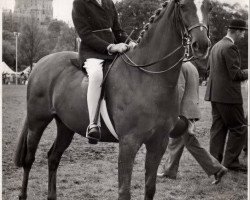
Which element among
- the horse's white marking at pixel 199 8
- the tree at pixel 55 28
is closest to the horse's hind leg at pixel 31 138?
the horse's white marking at pixel 199 8

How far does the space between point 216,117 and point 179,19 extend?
14.6 ft

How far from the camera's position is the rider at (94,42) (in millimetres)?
4746

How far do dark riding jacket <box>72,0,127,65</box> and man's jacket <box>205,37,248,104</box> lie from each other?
118 inches

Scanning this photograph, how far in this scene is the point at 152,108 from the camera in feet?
14.5

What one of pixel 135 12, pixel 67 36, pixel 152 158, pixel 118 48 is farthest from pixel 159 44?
pixel 67 36

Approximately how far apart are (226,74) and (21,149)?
13.1ft

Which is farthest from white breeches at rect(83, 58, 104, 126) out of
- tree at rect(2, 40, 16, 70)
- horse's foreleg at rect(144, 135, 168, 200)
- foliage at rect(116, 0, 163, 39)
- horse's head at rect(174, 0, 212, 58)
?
foliage at rect(116, 0, 163, 39)

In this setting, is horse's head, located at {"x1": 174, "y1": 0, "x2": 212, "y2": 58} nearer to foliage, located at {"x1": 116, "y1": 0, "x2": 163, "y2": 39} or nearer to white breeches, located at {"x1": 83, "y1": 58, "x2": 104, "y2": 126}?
white breeches, located at {"x1": 83, "y1": 58, "x2": 104, "y2": 126}

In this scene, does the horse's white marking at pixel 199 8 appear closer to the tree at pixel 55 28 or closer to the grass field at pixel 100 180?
the grass field at pixel 100 180

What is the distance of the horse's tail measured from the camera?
20.4 feet

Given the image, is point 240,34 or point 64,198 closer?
point 64,198

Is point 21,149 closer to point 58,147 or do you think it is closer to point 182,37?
point 58,147

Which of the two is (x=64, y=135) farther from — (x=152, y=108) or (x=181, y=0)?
(x=181, y=0)

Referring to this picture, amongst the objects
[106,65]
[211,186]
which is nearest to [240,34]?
[211,186]
